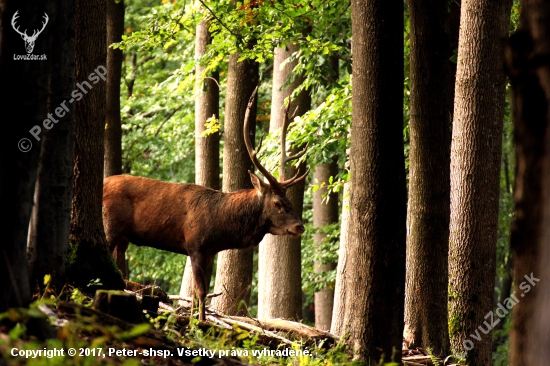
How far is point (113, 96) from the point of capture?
14.5 meters

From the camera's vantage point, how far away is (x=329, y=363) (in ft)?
24.9

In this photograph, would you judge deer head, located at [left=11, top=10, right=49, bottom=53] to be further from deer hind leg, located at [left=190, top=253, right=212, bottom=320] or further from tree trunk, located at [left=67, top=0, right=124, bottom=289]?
deer hind leg, located at [left=190, top=253, right=212, bottom=320]

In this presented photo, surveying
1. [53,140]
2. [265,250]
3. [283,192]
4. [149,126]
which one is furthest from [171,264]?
[53,140]

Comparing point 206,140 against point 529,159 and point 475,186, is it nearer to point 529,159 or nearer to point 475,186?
point 475,186

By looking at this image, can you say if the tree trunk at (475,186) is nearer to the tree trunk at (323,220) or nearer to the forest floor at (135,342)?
the forest floor at (135,342)

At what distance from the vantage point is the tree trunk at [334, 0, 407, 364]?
7.57 metres

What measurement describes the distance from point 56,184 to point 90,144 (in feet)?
4.52

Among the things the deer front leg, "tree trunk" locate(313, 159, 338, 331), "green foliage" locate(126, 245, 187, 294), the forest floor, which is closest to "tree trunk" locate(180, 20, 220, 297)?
the deer front leg

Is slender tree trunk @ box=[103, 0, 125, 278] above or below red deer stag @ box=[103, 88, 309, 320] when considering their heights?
above

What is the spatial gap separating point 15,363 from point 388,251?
3814 mm

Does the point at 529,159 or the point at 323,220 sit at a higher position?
the point at 323,220

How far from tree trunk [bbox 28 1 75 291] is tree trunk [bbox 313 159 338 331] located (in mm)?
12434

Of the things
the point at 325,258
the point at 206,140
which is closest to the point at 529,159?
the point at 206,140

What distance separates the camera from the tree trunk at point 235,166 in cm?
1435
